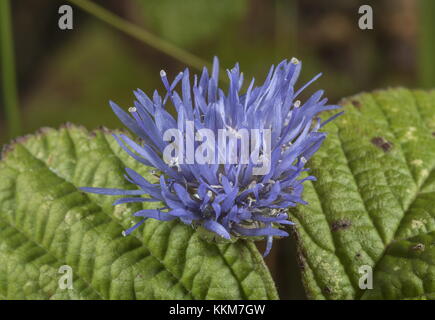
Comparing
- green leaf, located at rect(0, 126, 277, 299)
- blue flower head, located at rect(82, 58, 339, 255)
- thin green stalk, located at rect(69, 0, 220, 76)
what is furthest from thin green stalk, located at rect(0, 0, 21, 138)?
blue flower head, located at rect(82, 58, 339, 255)

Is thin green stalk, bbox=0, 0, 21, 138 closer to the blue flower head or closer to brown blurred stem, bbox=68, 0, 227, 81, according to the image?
brown blurred stem, bbox=68, 0, 227, 81

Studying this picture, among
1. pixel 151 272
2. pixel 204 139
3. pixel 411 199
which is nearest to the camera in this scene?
pixel 204 139

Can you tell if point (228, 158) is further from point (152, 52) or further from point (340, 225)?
point (152, 52)

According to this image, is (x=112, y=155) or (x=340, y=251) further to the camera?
(x=112, y=155)

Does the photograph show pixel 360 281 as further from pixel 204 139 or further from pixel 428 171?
pixel 204 139

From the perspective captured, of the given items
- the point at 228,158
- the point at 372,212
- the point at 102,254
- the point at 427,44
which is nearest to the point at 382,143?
the point at 372,212

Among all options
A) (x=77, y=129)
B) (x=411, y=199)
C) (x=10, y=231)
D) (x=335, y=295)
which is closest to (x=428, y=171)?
(x=411, y=199)
